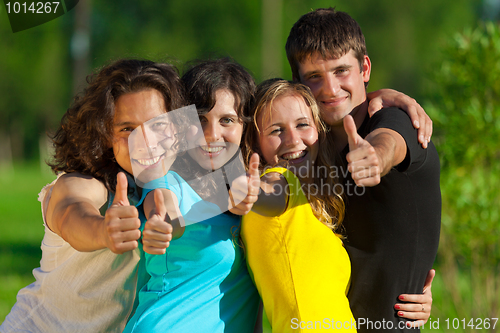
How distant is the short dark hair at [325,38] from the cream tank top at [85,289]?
1.43 m

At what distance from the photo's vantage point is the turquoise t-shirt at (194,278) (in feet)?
6.52

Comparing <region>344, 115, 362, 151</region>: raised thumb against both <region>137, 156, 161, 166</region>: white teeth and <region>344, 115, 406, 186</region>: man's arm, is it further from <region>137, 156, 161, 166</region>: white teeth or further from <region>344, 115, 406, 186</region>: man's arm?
<region>137, 156, 161, 166</region>: white teeth

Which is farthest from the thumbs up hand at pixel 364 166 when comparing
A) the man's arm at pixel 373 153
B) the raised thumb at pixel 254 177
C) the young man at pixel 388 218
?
the raised thumb at pixel 254 177

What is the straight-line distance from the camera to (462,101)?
169 inches

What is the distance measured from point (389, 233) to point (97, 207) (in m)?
1.40

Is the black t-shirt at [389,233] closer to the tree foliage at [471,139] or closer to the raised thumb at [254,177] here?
the raised thumb at [254,177]

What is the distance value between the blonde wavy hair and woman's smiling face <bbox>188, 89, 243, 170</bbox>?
96 millimetres

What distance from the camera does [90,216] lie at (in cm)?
185

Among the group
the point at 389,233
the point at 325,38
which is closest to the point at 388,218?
the point at 389,233

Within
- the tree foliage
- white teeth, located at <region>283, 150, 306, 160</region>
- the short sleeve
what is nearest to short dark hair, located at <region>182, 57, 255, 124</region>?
white teeth, located at <region>283, 150, 306, 160</region>

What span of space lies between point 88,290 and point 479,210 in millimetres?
3560

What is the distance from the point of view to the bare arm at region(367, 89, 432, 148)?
2.23 meters

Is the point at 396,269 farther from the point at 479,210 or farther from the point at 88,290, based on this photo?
the point at 479,210

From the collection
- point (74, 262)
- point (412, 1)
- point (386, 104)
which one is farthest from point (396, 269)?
point (412, 1)
